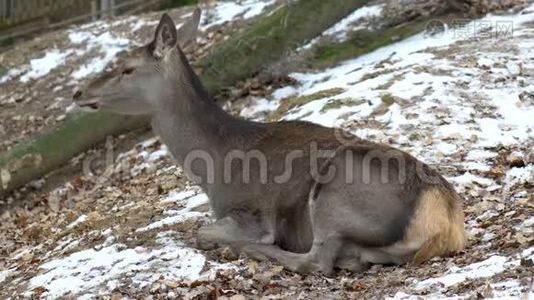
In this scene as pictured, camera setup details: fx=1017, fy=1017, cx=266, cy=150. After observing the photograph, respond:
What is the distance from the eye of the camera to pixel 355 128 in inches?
360

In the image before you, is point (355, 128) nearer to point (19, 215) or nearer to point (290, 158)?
point (290, 158)

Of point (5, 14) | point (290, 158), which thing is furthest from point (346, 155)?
point (5, 14)

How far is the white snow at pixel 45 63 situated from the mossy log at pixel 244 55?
2792mm

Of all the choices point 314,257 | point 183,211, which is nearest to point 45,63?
point 183,211

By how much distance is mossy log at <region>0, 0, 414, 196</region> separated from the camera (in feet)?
39.6

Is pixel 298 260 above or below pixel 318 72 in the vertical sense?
above

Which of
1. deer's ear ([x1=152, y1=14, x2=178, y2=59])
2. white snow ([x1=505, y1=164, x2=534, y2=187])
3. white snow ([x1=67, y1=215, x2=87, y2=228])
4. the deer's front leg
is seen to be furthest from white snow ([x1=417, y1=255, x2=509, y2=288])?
white snow ([x1=67, y1=215, x2=87, y2=228])

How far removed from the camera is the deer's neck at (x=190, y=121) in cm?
734

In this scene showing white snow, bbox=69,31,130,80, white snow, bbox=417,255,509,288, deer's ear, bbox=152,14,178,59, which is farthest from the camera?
white snow, bbox=69,31,130,80

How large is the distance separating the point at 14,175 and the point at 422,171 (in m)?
6.47

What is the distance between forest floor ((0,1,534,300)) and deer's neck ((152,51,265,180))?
605mm

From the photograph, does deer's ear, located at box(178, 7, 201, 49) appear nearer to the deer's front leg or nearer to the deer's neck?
the deer's neck

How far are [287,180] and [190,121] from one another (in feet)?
3.40

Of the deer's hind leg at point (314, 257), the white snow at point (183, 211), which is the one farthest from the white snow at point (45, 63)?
the deer's hind leg at point (314, 257)
